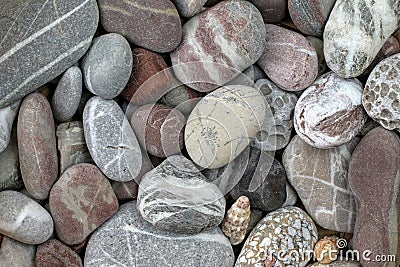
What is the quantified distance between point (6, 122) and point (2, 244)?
331 mm

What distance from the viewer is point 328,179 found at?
1.74 metres

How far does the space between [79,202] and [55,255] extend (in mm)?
157

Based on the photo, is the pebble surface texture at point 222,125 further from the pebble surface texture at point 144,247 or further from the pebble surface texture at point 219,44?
the pebble surface texture at point 144,247

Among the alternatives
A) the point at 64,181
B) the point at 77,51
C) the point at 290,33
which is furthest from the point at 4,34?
the point at 290,33

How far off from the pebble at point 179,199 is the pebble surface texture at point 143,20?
0.34 meters

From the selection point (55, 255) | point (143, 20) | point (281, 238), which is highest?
point (143, 20)

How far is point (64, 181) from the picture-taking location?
163 cm

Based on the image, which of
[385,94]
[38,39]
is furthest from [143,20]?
[385,94]

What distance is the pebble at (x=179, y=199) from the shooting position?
161cm

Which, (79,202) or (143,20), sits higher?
(143,20)

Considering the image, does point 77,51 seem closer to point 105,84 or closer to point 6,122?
point 105,84

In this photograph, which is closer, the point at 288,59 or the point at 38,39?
the point at 38,39

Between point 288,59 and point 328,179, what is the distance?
1.22 feet

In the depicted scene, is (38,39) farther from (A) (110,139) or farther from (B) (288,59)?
(B) (288,59)
